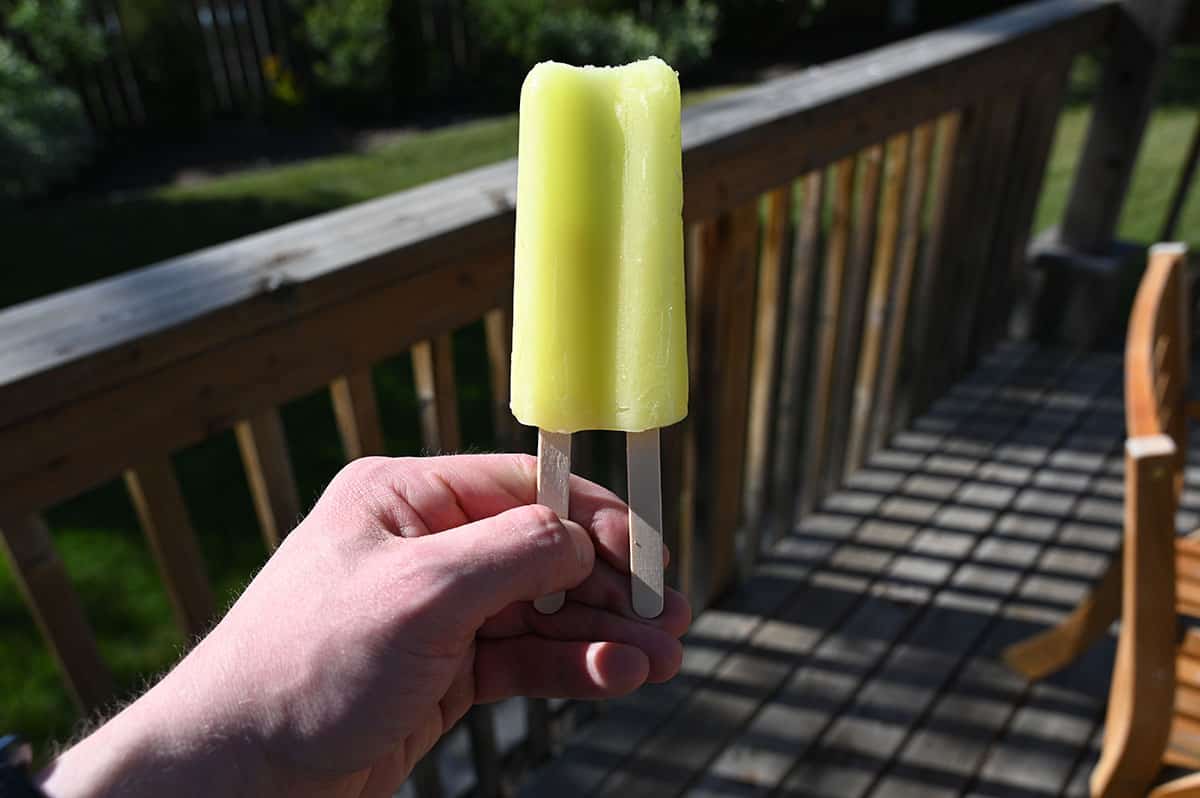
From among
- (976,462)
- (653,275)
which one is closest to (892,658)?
(976,462)

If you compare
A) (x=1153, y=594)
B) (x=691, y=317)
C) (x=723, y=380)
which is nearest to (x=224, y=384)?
(x=691, y=317)

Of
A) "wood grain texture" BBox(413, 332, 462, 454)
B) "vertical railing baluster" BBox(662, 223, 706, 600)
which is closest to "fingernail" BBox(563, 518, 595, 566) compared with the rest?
"wood grain texture" BBox(413, 332, 462, 454)

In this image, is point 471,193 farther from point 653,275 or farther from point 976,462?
point 976,462

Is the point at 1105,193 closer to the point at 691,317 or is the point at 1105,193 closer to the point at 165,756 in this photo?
the point at 691,317

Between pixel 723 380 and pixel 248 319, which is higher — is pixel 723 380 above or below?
below

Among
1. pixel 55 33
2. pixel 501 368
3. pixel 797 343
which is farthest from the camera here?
pixel 55 33

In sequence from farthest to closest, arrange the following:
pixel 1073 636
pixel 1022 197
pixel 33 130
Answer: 1. pixel 33 130
2. pixel 1022 197
3. pixel 1073 636

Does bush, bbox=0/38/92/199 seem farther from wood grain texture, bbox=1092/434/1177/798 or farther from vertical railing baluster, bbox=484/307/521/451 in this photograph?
wood grain texture, bbox=1092/434/1177/798
